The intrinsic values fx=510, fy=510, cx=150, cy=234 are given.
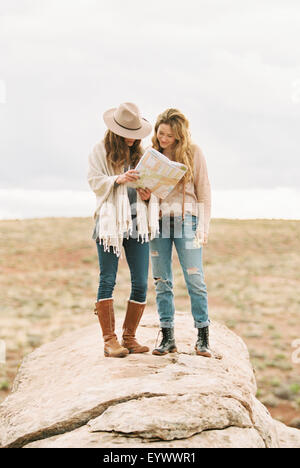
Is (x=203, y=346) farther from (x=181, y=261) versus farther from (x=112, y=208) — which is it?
(x=112, y=208)

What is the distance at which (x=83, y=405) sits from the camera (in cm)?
353

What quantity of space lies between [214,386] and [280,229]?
35185mm

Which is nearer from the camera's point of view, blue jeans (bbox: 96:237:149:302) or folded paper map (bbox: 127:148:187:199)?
folded paper map (bbox: 127:148:187:199)

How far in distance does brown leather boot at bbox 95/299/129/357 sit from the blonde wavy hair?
128cm

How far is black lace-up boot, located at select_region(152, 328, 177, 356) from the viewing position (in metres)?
4.65

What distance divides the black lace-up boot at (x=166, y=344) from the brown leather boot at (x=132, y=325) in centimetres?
13

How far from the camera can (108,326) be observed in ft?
14.7

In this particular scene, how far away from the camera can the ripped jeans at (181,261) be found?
437cm

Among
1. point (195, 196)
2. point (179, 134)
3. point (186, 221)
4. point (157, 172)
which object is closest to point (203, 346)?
point (186, 221)

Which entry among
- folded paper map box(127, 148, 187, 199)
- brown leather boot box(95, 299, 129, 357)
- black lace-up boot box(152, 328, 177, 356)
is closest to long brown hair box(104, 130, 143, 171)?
folded paper map box(127, 148, 187, 199)

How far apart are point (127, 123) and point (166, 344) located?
2.02 meters

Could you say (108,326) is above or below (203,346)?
above

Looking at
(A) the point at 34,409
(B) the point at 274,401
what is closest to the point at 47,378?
(A) the point at 34,409

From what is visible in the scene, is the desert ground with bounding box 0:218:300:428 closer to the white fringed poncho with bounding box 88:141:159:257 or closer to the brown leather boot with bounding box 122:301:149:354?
the brown leather boot with bounding box 122:301:149:354
